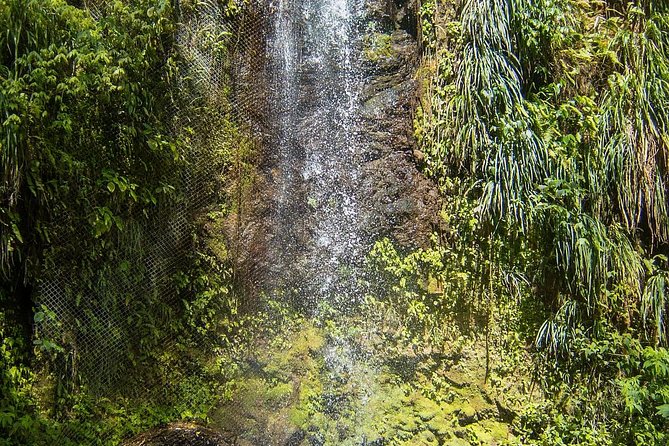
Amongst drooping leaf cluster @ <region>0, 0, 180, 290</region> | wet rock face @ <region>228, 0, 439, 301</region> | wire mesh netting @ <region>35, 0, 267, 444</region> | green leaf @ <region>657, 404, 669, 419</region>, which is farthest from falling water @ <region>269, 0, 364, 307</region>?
green leaf @ <region>657, 404, 669, 419</region>

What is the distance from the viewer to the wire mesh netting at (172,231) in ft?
13.8

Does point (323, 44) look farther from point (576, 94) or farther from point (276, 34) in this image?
point (576, 94)

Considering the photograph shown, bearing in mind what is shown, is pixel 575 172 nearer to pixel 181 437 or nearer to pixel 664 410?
pixel 664 410

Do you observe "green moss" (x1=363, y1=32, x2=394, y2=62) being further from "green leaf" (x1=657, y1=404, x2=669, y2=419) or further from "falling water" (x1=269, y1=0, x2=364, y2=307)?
"green leaf" (x1=657, y1=404, x2=669, y2=419)

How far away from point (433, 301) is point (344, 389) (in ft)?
3.30

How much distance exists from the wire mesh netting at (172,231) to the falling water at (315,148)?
28 centimetres

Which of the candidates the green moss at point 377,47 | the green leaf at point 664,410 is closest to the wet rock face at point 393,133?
the green moss at point 377,47

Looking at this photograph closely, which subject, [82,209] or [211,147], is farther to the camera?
[211,147]

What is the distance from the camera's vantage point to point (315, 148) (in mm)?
5078

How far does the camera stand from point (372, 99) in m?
5.14

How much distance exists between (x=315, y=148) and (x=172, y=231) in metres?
1.45

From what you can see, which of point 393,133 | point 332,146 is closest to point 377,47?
point 393,133

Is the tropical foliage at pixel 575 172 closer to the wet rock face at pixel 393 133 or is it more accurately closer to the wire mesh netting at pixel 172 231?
the wet rock face at pixel 393 133

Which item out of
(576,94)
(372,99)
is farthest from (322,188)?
(576,94)
